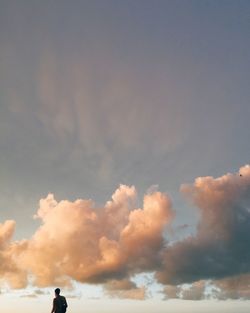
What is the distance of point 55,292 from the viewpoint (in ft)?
122

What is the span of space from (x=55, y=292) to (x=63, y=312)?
6.54 feet

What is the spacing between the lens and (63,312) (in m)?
37.7
